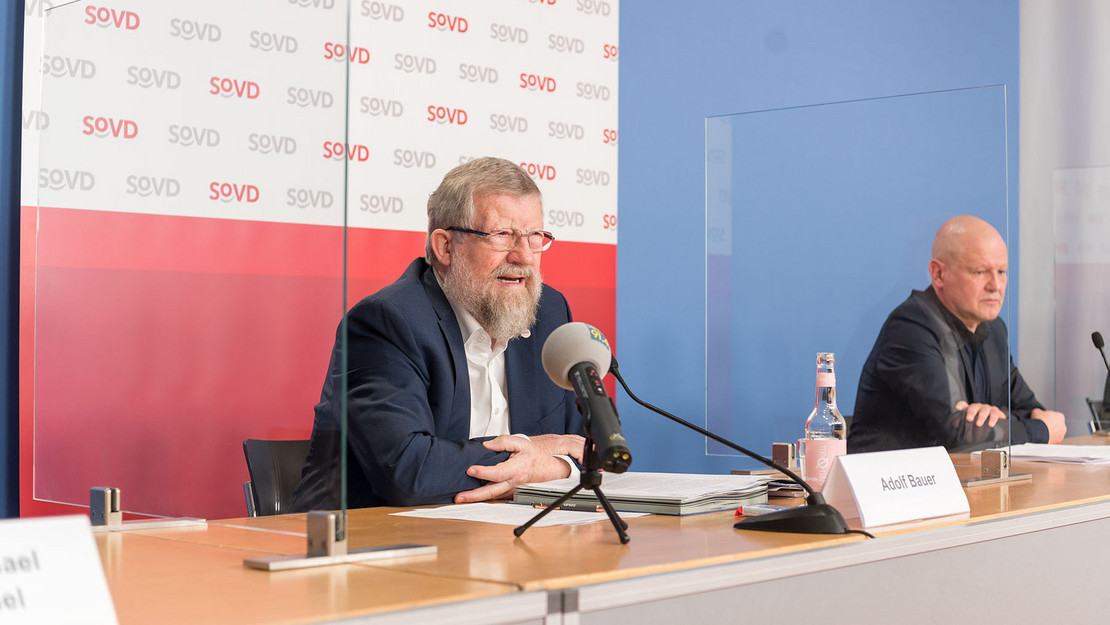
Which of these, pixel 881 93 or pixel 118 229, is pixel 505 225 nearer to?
pixel 118 229

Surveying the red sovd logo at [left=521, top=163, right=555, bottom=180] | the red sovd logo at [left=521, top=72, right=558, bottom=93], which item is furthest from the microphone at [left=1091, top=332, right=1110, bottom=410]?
the red sovd logo at [left=521, top=72, right=558, bottom=93]

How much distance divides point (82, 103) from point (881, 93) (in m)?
3.45

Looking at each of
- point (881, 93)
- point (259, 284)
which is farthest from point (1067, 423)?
point (259, 284)

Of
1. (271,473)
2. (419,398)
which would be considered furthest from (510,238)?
(271,473)

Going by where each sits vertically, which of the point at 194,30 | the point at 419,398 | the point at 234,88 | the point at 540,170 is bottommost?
the point at 419,398

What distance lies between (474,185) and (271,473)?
1155 mm

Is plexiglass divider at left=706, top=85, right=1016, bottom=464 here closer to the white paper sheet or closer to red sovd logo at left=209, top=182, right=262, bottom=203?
the white paper sheet

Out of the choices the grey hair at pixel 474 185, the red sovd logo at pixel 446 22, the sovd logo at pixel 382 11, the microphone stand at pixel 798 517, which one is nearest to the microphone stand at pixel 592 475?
the microphone stand at pixel 798 517

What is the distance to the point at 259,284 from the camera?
4.64 ft

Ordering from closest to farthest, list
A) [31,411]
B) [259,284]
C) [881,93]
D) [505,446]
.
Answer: [259,284]
[505,446]
[31,411]
[881,93]

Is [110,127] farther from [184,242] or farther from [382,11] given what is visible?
[382,11]

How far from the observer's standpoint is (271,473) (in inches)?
57.9

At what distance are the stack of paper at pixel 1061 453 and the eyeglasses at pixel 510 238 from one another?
1.18 m

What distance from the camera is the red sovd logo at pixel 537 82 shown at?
3.59 m
